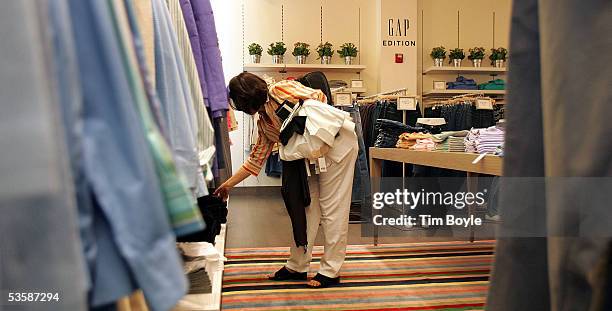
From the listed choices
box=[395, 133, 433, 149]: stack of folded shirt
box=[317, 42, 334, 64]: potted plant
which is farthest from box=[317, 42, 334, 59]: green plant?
box=[395, 133, 433, 149]: stack of folded shirt

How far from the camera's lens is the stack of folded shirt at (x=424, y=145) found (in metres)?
3.72

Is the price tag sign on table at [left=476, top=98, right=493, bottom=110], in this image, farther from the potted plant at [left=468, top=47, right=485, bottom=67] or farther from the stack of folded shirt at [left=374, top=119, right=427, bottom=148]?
the potted plant at [left=468, top=47, right=485, bottom=67]

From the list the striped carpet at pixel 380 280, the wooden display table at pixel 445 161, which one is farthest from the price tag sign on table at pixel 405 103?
the striped carpet at pixel 380 280

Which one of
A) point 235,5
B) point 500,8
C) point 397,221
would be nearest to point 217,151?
point 397,221

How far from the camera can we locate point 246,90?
2916mm

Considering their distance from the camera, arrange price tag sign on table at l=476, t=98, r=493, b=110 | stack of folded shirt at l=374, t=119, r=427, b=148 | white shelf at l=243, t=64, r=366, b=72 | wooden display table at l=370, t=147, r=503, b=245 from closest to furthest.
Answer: wooden display table at l=370, t=147, r=503, b=245 → stack of folded shirt at l=374, t=119, r=427, b=148 → price tag sign on table at l=476, t=98, r=493, b=110 → white shelf at l=243, t=64, r=366, b=72

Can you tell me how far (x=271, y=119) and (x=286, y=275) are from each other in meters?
0.99

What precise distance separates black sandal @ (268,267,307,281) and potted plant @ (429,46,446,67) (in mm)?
5580

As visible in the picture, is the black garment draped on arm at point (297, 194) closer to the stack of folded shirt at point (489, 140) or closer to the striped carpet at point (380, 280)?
the striped carpet at point (380, 280)

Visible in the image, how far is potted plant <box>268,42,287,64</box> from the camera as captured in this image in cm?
761

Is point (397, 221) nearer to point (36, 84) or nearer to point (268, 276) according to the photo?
point (268, 276)

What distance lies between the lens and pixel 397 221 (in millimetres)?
4625

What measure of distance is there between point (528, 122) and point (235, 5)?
7.63 metres

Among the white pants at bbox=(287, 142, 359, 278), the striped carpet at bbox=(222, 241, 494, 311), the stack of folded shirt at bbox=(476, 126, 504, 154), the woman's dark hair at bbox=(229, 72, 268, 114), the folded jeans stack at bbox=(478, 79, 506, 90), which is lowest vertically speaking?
the striped carpet at bbox=(222, 241, 494, 311)
